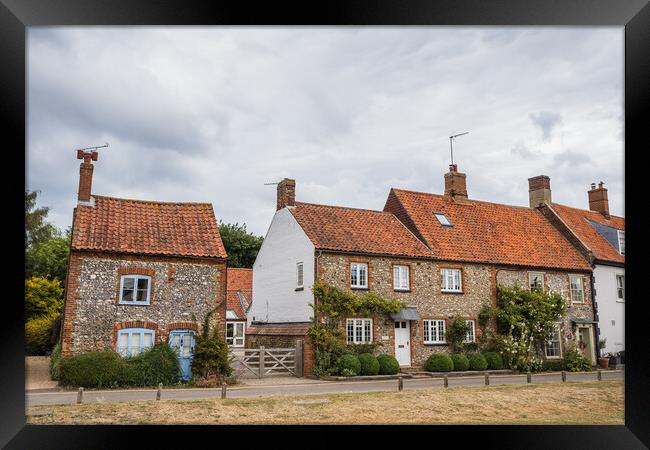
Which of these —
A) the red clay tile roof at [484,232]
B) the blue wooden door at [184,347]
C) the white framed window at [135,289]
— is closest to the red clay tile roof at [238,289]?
the red clay tile roof at [484,232]

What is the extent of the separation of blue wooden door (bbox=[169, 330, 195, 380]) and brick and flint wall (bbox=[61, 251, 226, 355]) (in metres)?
0.19

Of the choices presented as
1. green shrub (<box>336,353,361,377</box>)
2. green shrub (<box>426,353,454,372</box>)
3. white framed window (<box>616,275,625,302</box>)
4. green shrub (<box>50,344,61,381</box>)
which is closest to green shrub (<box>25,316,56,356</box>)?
green shrub (<box>50,344,61,381</box>)

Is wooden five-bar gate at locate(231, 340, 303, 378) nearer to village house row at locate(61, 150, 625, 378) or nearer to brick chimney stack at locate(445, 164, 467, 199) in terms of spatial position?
village house row at locate(61, 150, 625, 378)

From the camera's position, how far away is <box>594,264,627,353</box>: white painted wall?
72.2ft

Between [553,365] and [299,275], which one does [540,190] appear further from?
A: [299,275]

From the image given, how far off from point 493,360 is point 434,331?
215 centimetres

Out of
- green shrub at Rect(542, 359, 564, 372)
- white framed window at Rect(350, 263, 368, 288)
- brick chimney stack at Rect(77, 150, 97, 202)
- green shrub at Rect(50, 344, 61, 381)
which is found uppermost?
brick chimney stack at Rect(77, 150, 97, 202)

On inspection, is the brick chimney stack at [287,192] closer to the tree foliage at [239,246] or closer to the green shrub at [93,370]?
the green shrub at [93,370]

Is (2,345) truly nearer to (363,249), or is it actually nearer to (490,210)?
(363,249)

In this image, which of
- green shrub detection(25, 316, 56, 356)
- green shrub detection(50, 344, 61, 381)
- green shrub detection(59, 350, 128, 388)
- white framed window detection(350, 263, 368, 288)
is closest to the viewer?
green shrub detection(59, 350, 128, 388)

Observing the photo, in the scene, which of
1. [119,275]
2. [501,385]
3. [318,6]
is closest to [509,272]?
[501,385]

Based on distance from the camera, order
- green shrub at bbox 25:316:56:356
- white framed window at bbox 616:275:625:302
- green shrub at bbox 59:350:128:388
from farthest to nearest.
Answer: white framed window at bbox 616:275:625:302, green shrub at bbox 25:316:56:356, green shrub at bbox 59:350:128:388

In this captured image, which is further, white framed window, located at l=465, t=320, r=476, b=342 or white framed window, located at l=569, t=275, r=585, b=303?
white framed window, located at l=569, t=275, r=585, b=303

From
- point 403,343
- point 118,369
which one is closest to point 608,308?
point 403,343
